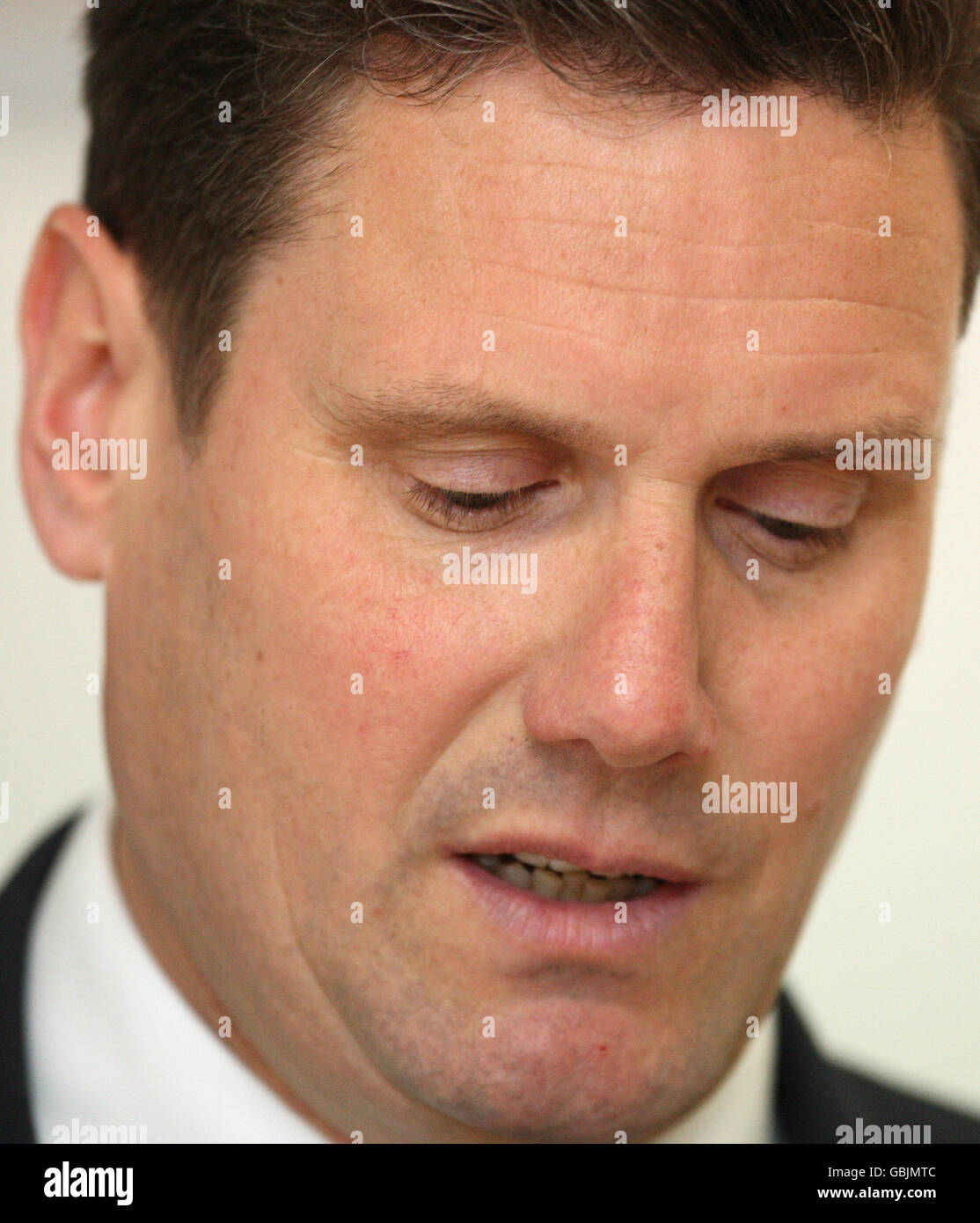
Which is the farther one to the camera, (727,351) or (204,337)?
(204,337)

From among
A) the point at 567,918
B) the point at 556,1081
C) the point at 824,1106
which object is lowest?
the point at 824,1106

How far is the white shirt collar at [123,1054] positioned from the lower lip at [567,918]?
0.30 meters

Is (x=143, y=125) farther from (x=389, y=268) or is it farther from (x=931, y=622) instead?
(x=931, y=622)

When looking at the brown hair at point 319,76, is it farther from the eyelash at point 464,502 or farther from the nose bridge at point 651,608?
the nose bridge at point 651,608

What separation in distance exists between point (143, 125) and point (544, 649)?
0.84 m

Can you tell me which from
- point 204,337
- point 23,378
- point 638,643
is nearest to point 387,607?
point 638,643

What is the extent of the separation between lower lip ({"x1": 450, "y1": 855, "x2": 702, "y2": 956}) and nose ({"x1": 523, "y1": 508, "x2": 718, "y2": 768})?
168mm

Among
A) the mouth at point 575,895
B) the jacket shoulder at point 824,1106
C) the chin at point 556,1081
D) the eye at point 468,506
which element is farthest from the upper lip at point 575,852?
the jacket shoulder at point 824,1106

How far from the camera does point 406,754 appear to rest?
1.58 m

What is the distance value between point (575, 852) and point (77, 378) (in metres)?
0.86

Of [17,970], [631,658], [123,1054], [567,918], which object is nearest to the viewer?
[631,658]

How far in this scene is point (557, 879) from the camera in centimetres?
160

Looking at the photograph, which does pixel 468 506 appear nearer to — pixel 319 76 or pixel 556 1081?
pixel 319 76

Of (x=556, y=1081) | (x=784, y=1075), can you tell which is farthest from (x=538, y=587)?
(x=784, y=1075)
